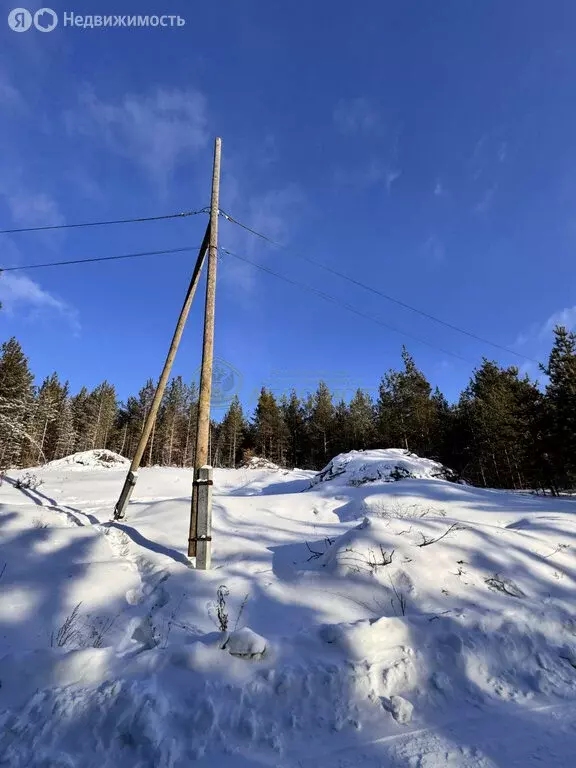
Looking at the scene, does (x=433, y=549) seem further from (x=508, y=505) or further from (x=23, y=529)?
(x=508, y=505)

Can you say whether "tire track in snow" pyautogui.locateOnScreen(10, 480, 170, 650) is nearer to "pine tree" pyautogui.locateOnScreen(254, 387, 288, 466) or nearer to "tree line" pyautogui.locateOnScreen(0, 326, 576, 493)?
"tree line" pyautogui.locateOnScreen(0, 326, 576, 493)

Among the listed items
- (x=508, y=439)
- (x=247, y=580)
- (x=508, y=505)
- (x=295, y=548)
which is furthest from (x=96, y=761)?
(x=508, y=439)

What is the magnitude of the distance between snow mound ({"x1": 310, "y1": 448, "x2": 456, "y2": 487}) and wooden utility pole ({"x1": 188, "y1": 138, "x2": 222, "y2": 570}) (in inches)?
428

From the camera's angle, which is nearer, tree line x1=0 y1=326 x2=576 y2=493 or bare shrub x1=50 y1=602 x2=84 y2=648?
bare shrub x1=50 y1=602 x2=84 y2=648

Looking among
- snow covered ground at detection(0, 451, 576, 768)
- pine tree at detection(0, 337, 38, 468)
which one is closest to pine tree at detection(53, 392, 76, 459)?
pine tree at detection(0, 337, 38, 468)

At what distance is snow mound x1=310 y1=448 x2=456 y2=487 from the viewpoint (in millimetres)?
16750

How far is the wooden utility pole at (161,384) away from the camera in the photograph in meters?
8.35

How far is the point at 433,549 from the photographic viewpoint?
209 inches

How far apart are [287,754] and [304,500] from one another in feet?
31.8

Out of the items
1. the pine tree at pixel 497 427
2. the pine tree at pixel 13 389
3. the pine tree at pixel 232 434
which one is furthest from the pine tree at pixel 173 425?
the pine tree at pixel 497 427

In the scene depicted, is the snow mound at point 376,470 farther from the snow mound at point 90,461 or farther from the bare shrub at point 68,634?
the snow mound at point 90,461

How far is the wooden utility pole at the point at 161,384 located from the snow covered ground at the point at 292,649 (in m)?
1.67

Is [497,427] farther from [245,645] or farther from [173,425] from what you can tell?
[173,425]

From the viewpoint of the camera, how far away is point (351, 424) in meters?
50.7
